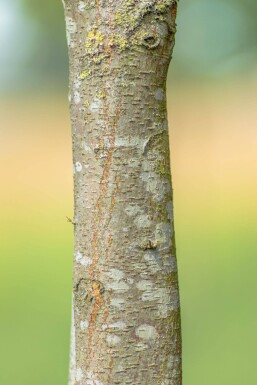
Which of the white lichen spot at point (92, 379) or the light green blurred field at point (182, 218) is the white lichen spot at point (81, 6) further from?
the light green blurred field at point (182, 218)

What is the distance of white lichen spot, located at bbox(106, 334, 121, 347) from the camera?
2.51 ft

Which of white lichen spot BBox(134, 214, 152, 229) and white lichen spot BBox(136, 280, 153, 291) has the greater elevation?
white lichen spot BBox(134, 214, 152, 229)

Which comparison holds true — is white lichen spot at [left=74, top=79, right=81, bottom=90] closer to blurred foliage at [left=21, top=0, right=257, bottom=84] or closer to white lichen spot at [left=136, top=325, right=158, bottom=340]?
white lichen spot at [left=136, top=325, right=158, bottom=340]

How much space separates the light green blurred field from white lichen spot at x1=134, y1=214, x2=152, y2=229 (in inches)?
92.8

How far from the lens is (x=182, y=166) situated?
408 cm

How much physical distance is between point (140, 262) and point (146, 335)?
0.29ft

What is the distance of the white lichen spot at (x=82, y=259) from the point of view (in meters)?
0.78

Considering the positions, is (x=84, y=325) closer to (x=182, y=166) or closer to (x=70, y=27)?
(x=70, y=27)
